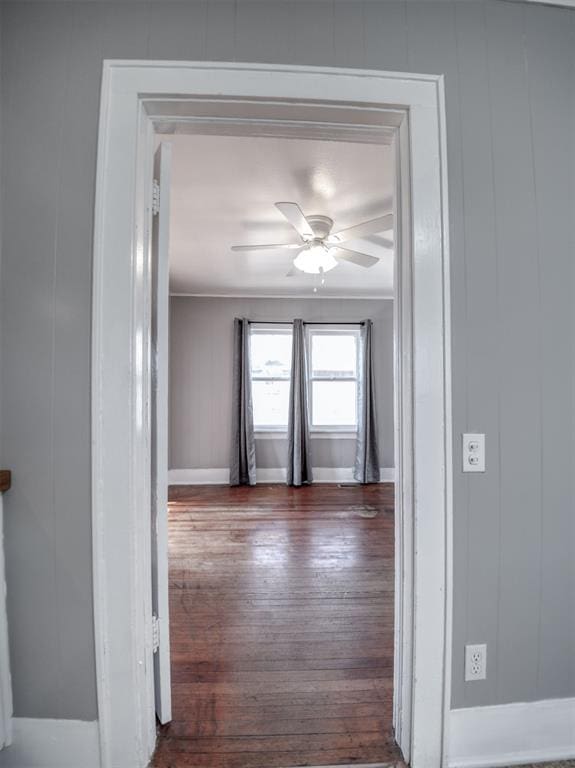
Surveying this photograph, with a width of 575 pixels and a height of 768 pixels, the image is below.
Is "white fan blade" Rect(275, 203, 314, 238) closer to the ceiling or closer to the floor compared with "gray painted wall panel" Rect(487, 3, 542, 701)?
closer to the ceiling

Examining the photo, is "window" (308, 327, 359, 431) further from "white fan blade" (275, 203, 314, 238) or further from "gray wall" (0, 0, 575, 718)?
"gray wall" (0, 0, 575, 718)

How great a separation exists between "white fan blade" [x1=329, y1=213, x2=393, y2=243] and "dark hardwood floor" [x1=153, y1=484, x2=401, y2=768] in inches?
92.2

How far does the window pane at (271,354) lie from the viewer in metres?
4.96

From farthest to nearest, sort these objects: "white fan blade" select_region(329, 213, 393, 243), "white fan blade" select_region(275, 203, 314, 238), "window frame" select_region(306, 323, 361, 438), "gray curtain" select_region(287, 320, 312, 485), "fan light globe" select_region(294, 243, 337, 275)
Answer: "window frame" select_region(306, 323, 361, 438)
"gray curtain" select_region(287, 320, 312, 485)
"fan light globe" select_region(294, 243, 337, 275)
"white fan blade" select_region(329, 213, 393, 243)
"white fan blade" select_region(275, 203, 314, 238)

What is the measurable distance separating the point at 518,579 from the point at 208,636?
1.48m

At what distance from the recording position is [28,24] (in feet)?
3.80

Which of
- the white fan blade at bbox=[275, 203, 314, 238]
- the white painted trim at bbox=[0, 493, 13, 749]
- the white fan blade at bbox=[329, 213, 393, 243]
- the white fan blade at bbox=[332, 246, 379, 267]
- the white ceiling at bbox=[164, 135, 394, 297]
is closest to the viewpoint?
the white painted trim at bbox=[0, 493, 13, 749]

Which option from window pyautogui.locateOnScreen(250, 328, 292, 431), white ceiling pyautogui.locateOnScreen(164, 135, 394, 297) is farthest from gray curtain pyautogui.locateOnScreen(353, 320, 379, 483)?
white ceiling pyautogui.locateOnScreen(164, 135, 394, 297)

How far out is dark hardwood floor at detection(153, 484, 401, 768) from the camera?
1.24m

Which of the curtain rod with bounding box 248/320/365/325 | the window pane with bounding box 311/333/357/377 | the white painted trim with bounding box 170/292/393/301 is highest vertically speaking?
the white painted trim with bounding box 170/292/393/301

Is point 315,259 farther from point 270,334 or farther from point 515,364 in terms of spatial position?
point 270,334

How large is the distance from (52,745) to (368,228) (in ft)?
9.34

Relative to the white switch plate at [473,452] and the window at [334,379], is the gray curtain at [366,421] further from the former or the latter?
the white switch plate at [473,452]

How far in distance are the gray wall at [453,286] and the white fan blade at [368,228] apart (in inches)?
39.4
